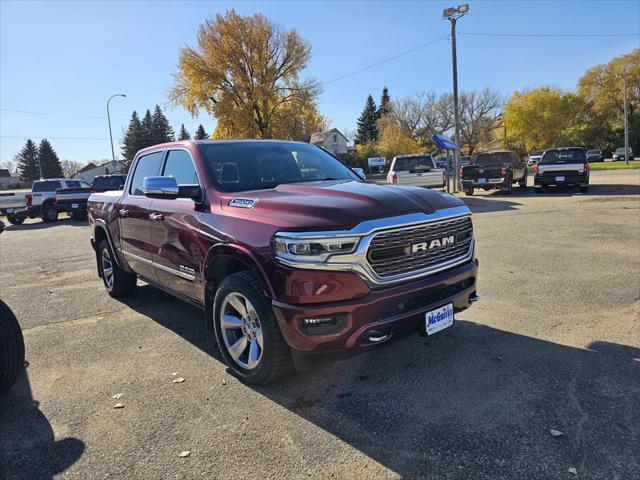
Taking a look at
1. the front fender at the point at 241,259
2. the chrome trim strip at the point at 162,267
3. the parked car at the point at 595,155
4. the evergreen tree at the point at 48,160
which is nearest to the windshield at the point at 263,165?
the front fender at the point at 241,259

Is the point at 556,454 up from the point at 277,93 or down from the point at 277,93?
down

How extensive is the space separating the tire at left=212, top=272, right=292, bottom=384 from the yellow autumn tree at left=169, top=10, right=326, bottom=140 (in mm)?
36823

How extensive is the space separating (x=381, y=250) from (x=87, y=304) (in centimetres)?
470

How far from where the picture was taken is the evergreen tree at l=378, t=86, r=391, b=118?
8158cm

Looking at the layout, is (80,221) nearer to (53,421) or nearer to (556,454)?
(53,421)

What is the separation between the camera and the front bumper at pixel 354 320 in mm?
2818

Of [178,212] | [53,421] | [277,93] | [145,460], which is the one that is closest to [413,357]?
[145,460]

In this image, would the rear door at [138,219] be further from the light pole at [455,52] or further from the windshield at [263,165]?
the light pole at [455,52]

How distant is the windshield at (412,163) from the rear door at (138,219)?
1271cm

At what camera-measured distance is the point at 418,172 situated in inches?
642

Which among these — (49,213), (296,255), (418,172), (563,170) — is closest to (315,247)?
(296,255)

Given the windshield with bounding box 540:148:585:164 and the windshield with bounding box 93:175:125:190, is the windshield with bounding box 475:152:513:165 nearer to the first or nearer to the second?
the windshield with bounding box 540:148:585:164

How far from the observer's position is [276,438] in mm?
2773

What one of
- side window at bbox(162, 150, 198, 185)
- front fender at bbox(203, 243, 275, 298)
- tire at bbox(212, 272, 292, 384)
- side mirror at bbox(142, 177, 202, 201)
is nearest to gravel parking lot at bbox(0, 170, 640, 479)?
tire at bbox(212, 272, 292, 384)
